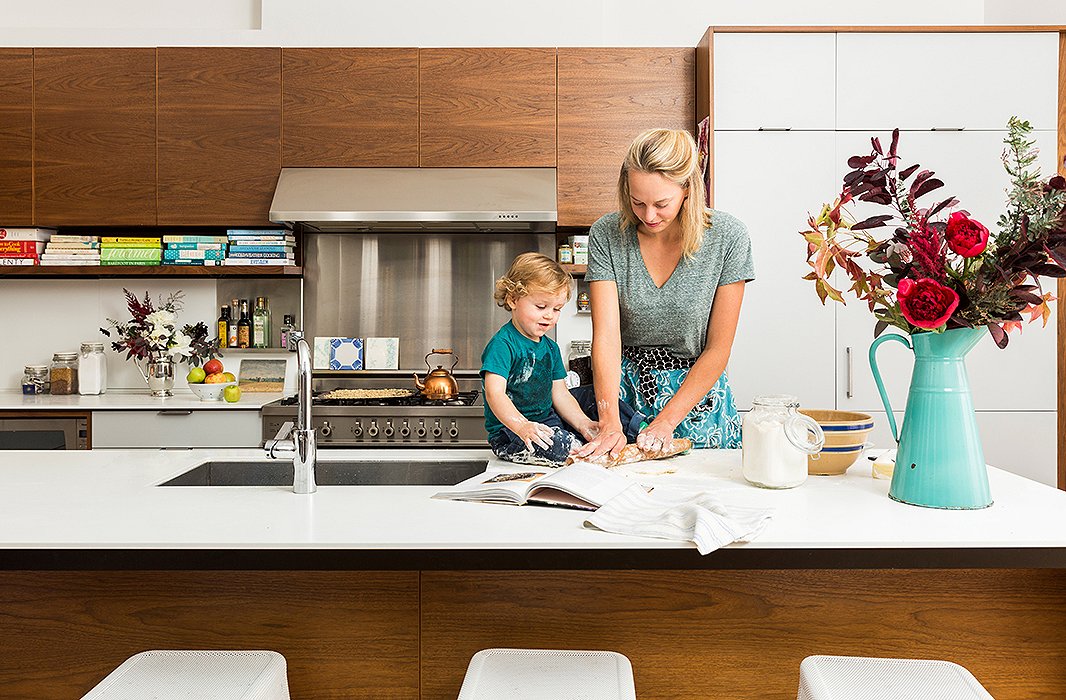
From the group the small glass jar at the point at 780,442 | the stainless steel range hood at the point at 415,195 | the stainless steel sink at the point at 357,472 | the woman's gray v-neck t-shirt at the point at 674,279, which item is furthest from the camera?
the stainless steel range hood at the point at 415,195

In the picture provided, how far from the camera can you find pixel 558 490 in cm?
152

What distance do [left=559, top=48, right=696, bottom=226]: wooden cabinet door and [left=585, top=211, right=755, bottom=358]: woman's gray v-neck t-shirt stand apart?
148cm

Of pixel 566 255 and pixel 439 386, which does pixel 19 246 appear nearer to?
pixel 439 386

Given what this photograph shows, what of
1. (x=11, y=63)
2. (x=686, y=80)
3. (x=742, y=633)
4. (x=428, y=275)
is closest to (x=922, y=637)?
(x=742, y=633)

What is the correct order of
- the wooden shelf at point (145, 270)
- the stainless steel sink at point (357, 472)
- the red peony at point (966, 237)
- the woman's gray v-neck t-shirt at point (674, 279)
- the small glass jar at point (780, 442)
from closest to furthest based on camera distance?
the red peony at point (966, 237)
the small glass jar at point (780, 442)
the stainless steel sink at point (357, 472)
the woman's gray v-neck t-shirt at point (674, 279)
the wooden shelf at point (145, 270)

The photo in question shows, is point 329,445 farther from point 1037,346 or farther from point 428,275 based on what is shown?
point 1037,346

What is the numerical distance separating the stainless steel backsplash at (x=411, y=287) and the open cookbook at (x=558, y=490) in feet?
8.16

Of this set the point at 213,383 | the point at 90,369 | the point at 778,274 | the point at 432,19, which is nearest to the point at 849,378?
the point at 778,274

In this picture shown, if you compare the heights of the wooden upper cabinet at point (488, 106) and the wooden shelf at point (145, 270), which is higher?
the wooden upper cabinet at point (488, 106)

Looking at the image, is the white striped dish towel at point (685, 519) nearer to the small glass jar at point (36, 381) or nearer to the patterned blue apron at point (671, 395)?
the patterned blue apron at point (671, 395)

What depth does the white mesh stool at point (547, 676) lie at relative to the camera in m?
1.21

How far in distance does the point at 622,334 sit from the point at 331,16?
239 centimetres

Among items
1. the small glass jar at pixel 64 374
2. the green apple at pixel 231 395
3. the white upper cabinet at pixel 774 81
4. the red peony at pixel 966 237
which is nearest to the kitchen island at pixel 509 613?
the red peony at pixel 966 237

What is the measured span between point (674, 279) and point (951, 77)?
1.96 m
